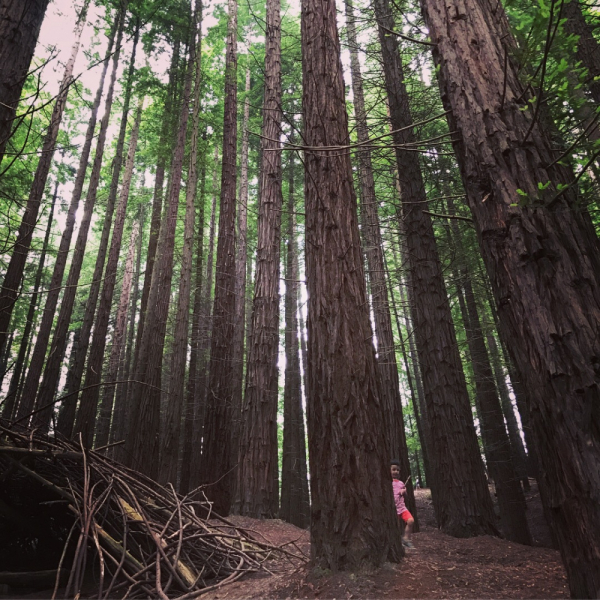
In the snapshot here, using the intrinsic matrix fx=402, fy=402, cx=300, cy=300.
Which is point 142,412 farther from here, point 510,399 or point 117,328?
point 510,399

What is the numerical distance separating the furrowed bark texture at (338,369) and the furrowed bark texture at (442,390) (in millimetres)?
2202

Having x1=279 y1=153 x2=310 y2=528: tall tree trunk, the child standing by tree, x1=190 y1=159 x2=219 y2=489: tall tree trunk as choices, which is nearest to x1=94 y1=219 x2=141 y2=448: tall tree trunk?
x1=190 y1=159 x2=219 y2=489: tall tree trunk

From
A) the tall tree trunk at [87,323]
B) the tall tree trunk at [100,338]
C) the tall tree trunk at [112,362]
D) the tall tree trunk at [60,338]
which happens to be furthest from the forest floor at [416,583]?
the tall tree trunk at [112,362]

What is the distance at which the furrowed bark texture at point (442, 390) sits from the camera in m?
5.64

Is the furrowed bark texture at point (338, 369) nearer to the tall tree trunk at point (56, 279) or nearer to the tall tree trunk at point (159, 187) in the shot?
the tall tree trunk at point (56, 279)

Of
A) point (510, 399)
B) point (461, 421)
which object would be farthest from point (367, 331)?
point (510, 399)

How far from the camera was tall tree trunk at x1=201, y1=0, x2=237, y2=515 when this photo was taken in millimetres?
8289

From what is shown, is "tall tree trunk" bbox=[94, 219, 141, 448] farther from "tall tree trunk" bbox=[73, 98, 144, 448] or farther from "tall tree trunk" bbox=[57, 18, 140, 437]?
"tall tree trunk" bbox=[57, 18, 140, 437]

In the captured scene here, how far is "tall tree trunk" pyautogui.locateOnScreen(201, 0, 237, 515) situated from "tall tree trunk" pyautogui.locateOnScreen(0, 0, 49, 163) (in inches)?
226

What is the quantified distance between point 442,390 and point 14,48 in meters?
6.72

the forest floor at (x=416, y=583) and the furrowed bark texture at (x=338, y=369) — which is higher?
the furrowed bark texture at (x=338, y=369)

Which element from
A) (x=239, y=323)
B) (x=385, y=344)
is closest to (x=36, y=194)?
(x=239, y=323)

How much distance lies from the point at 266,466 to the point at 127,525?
4.02m

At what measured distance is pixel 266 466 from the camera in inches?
278
